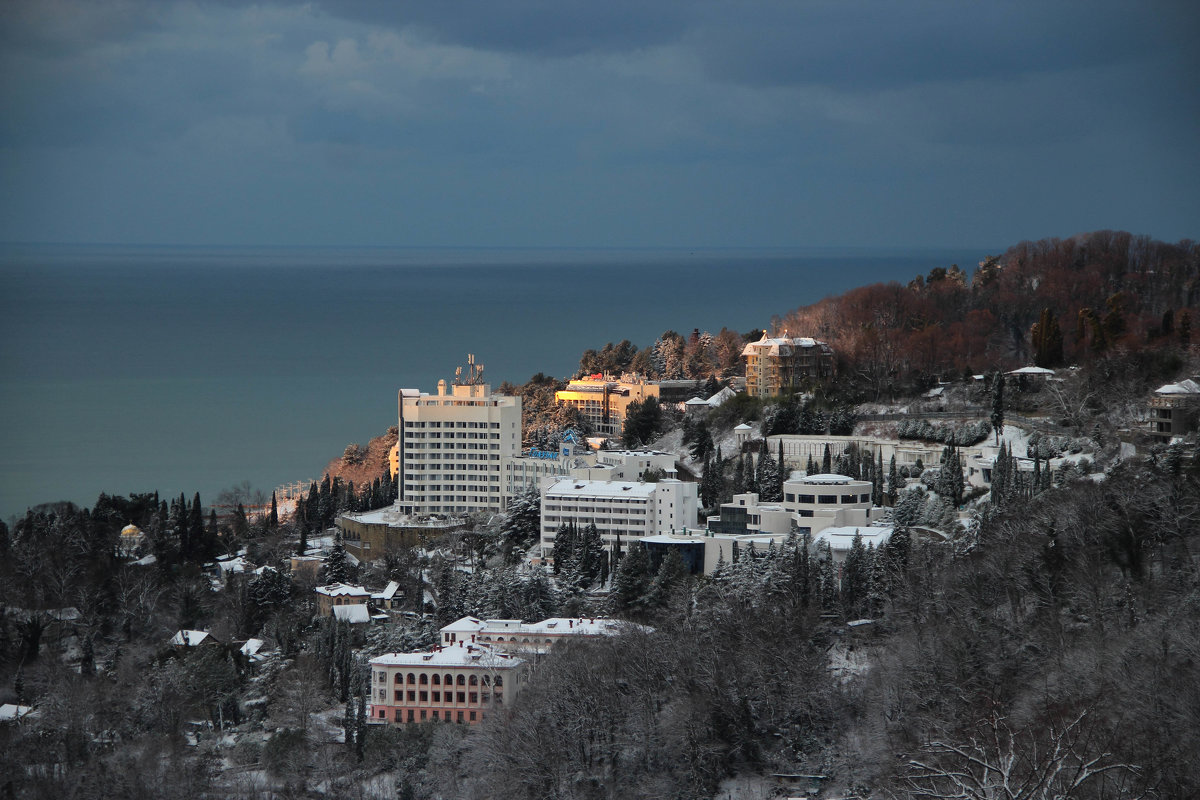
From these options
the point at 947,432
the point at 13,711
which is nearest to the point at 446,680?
the point at 13,711

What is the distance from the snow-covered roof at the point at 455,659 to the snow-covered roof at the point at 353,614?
14.8ft

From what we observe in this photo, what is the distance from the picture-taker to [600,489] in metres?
54.0

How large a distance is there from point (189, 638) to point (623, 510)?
1309 cm

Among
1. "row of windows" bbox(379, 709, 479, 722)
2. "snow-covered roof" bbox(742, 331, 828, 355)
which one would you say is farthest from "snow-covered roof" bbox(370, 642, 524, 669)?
"snow-covered roof" bbox(742, 331, 828, 355)

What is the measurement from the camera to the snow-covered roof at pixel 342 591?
50188mm

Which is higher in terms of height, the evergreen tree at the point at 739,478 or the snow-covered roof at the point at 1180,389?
the snow-covered roof at the point at 1180,389

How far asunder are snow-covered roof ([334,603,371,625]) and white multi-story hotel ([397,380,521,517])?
34.6ft

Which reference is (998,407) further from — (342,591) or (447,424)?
(342,591)

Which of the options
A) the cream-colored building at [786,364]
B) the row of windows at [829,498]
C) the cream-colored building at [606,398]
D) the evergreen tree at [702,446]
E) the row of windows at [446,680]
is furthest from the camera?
the cream-colored building at [606,398]

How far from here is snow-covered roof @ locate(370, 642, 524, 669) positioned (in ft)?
140

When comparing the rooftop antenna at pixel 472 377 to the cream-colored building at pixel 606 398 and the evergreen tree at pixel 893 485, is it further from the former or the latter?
the evergreen tree at pixel 893 485

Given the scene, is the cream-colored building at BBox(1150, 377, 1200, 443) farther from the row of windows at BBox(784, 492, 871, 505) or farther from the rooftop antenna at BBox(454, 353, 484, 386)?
the rooftop antenna at BBox(454, 353, 484, 386)

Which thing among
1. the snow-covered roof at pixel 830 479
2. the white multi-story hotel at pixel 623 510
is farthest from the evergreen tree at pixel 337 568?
the snow-covered roof at pixel 830 479

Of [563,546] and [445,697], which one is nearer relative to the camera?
[445,697]
